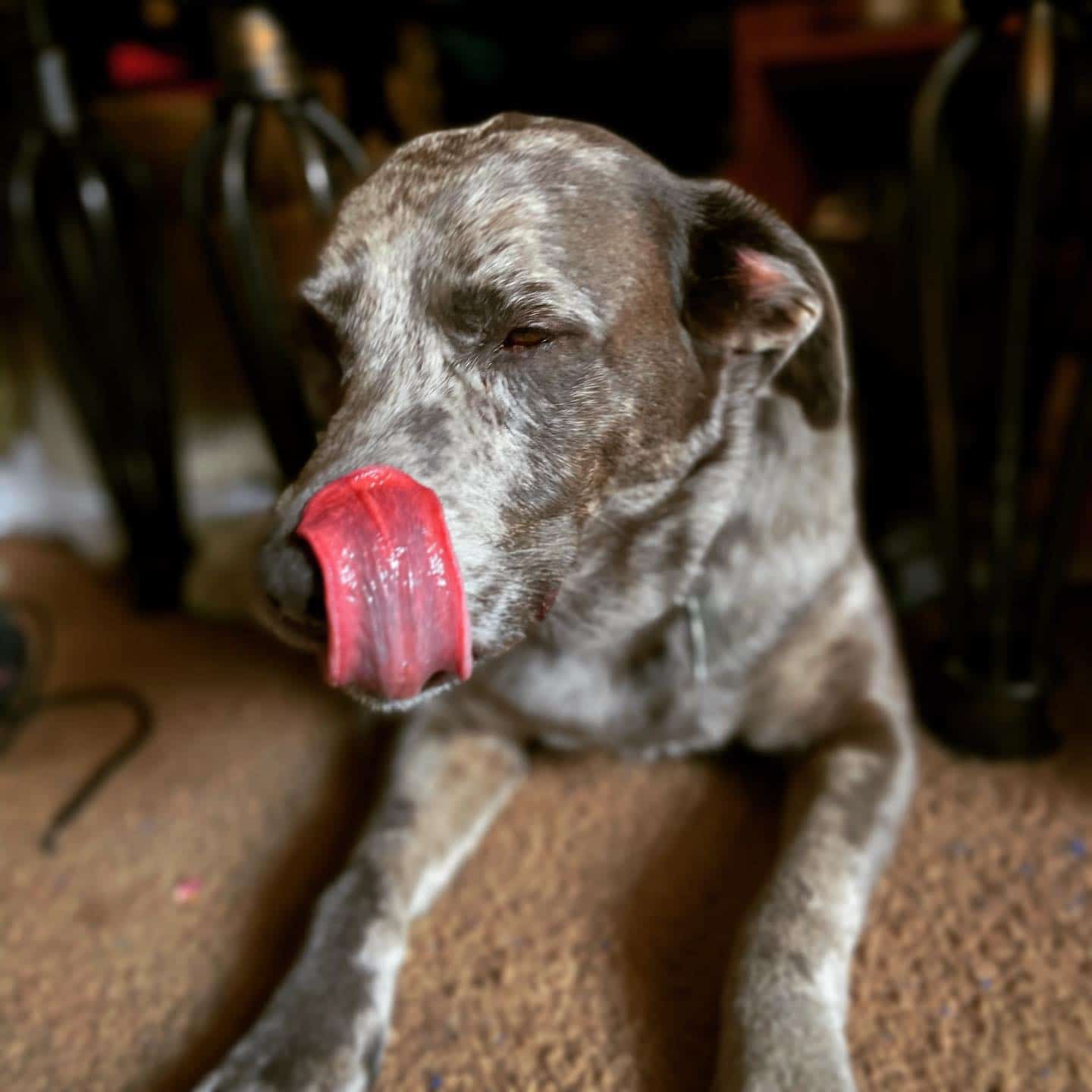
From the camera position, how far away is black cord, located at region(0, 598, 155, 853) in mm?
1232

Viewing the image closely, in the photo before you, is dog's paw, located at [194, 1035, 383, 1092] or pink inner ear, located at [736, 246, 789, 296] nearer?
dog's paw, located at [194, 1035, 383, 1092]

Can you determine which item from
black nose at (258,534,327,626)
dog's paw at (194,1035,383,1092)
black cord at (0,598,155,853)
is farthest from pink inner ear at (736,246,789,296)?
black cord at (0,598,155,853)

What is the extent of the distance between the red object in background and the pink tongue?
61.9 inches

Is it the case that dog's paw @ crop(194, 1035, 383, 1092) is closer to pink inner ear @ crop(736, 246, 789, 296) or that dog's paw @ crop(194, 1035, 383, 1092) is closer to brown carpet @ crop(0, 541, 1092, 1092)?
brown carpet @ crop(0, 541, 1092, 1092)

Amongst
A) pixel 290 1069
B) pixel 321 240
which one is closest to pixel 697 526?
pixel 290 1069

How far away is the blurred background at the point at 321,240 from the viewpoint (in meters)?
1.11

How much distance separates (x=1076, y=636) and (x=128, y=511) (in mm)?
1544

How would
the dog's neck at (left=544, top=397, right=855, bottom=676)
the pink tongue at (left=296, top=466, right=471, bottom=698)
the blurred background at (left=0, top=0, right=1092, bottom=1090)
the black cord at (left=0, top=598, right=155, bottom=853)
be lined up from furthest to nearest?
the black cord at (left=0, top=598, right=155, bottom=853), the blurred background at (left=0, top=0, right=1092, bottom=1090), the dog's neck at (left=544, top=397, right=855, bottom=676), the pink tongue at (left=296, top=466, right=471, bottom=698)

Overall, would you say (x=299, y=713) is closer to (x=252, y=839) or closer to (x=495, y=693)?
(x=252, y=839)

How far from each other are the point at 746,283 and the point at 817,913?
22.2 inches

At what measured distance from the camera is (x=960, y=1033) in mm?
824

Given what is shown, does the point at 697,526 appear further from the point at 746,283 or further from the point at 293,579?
the point at 293,579

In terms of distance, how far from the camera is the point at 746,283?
2.90 feet

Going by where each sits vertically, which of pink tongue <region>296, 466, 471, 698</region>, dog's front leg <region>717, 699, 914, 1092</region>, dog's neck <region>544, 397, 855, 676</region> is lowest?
dog's front leg <region>717, 699, 914, 1092</region>
